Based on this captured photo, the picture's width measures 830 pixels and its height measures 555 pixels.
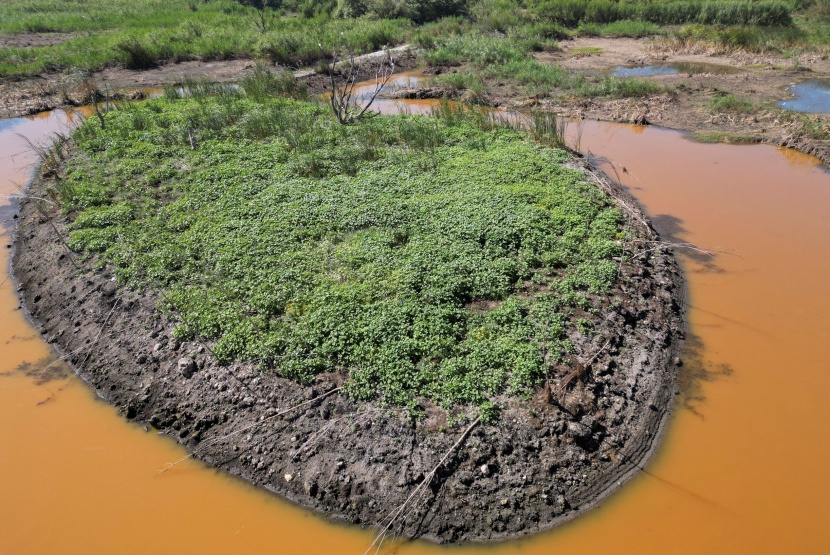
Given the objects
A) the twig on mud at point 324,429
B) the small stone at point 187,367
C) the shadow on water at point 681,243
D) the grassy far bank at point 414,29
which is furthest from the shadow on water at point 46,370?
the grassy far bank at point 414,29

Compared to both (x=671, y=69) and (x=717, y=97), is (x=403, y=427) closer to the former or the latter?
(x=717, y=97)

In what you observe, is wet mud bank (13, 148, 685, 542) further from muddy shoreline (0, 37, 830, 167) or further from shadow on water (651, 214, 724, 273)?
muddy shoreline (0, 37, 830, 167)

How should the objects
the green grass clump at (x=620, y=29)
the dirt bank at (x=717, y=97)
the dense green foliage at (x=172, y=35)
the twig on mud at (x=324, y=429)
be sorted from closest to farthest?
the twig on mud at (x=324, y=429) → the dirt bank at (x=717, y=97) → the dense green foliage at (x=172, y=35) → the green grass clump at (x=620, y=29)

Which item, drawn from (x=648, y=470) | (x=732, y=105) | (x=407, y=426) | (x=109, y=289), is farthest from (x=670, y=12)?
(x=109, y=289)

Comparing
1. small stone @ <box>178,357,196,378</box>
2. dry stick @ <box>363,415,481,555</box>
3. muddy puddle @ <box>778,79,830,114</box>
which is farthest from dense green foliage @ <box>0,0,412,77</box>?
dry stick @ <box>363,415,481,555</box>

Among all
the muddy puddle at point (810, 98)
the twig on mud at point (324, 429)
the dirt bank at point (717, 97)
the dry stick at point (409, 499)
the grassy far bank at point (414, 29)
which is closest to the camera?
the dry stick at point (409, 499)

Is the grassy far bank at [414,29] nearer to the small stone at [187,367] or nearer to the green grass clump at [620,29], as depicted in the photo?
the green grass clump at [620,29]

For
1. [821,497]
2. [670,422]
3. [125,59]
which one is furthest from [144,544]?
[125,59]

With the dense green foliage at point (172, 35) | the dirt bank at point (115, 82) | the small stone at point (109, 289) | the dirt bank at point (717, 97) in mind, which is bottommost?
the dirt bank at point (717, 97)
